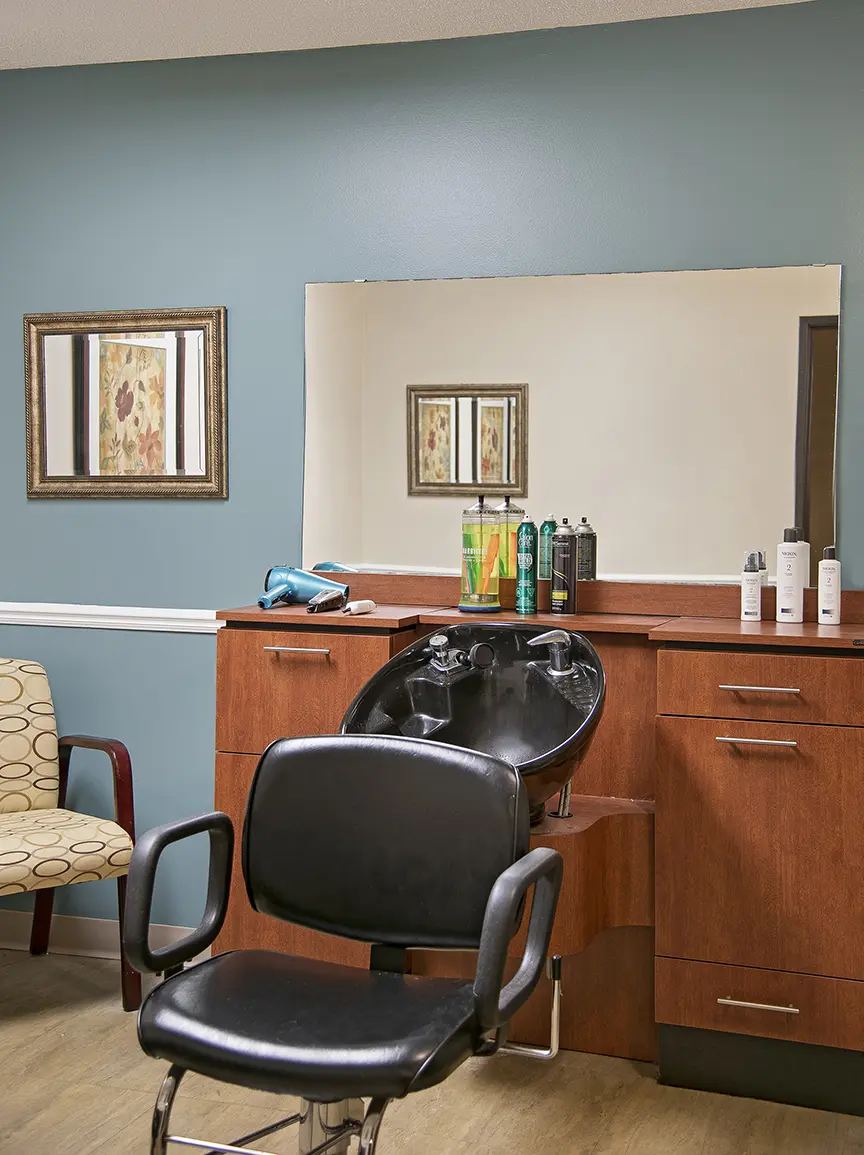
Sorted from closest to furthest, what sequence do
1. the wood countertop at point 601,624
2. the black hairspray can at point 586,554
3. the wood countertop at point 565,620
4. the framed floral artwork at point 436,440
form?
the wood countertop at point 601,624 → the wood countertop at point 565,620 → the black hairspray can at point 586,554 → the framed floral artwork at point 436,440

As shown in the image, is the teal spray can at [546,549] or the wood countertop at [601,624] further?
the teal spray can at [546,549]

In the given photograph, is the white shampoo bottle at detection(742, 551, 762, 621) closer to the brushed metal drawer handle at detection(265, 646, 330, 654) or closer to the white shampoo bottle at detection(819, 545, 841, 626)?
the white shampoo bottle at detection(819, 545, 841, 626)

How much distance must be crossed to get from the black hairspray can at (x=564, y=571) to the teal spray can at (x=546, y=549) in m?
0.04

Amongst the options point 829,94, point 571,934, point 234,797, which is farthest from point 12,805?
point 829,94

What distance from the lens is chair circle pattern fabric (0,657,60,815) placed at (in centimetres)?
337

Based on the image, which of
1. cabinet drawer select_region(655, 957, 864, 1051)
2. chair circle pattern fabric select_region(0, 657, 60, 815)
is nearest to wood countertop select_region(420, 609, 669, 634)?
cabinet drawer select_region(655, 957, 864, 1051)

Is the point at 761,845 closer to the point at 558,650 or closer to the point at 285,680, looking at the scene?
the point at 558,650

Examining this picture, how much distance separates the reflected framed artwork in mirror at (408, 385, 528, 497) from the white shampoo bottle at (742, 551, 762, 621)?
618 mm

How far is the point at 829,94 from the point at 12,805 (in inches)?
112

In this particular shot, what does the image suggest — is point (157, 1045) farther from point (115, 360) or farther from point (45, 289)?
point (45, 289)

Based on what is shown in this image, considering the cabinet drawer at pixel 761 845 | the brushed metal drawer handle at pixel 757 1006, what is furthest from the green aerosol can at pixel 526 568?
the brushed metal drawer handle at pixel 757 1006

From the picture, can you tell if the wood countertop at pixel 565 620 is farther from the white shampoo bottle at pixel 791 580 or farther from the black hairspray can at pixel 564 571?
the white shampoo bottle at pixel 791 580

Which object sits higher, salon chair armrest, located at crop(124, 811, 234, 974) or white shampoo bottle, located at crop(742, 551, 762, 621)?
white shampoo bottle, located at crop(742, 551, 762, 621)

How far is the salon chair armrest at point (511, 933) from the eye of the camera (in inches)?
64.1
